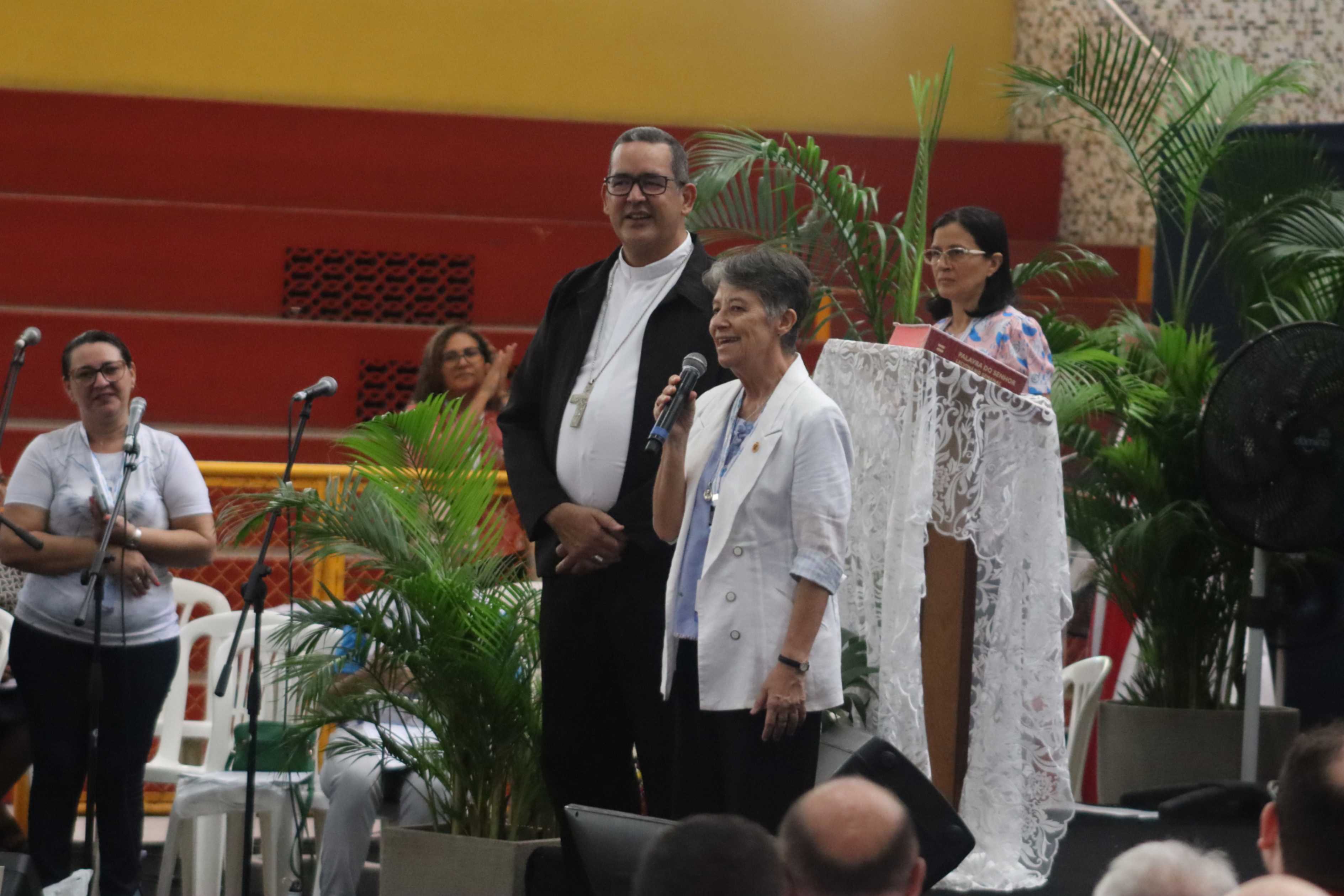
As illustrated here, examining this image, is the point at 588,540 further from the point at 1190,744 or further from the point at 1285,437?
the point at 1190,744

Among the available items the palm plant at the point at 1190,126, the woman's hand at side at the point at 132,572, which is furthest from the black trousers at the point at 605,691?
the palm plant at the point at 1190,126

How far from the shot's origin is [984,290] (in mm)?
4340

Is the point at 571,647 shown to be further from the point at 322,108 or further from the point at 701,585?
the point at 322,108

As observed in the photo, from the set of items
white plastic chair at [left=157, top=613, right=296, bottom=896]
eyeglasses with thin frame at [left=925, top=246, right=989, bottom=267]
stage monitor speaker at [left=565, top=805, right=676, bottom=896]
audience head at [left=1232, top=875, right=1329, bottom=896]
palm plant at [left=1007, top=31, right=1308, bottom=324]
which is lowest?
white plastic chair at [left=157, top=613, right=296, bottom=896]

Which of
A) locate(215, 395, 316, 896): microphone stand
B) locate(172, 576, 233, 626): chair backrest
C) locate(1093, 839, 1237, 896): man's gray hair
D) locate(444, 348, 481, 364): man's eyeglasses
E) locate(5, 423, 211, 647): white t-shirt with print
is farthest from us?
locate(172, 576, 233, 626): chair backrest

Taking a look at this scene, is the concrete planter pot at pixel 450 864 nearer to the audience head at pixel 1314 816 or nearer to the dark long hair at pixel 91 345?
the dark long hair at pixel 91 345

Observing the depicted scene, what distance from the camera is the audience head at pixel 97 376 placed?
15.5 ft

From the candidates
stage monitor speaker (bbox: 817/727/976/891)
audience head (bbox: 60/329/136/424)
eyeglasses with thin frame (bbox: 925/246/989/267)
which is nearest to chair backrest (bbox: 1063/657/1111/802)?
eyeglasses with thin frame (bbox: 925/246/989/267)

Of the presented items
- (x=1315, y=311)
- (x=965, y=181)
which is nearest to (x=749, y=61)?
(x=965, y=181)

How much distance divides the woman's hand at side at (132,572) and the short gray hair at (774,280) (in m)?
2.24

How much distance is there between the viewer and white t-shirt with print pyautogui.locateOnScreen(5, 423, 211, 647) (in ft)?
14.9

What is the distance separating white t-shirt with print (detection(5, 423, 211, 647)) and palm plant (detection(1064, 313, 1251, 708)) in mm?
2674

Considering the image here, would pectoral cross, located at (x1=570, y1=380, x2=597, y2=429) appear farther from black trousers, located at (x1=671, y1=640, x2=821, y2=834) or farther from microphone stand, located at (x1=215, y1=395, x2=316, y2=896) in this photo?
microphone stand, located at (x1=215, y1=395, x2=316, y2=896)

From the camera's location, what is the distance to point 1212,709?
526cm
